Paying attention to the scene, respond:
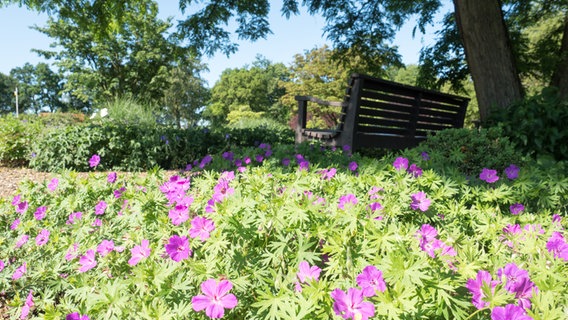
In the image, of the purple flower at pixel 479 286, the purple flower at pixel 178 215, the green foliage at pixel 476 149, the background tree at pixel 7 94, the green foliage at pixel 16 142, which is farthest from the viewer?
the background tree at pixel 7 94

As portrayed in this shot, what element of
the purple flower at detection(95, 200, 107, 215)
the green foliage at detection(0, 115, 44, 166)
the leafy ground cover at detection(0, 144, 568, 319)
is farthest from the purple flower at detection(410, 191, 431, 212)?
the green foliage at detection(0, 115, 44, 166)

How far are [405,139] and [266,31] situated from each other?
13.1 ft

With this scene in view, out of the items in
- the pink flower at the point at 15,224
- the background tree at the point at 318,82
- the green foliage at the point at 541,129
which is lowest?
the pink flower at the point at 15,224

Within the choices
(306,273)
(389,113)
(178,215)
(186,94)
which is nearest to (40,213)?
(178,215)

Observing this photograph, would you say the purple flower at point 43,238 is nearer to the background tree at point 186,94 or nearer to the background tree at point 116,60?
the background tree at point 116,60

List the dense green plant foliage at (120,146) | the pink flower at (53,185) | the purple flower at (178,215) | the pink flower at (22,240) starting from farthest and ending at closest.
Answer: the dense green plant foliage at (120,146), the pink flower at (53,185), the pink flower at (22,240), the purple flower at (178,215)

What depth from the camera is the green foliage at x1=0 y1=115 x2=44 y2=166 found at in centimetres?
661

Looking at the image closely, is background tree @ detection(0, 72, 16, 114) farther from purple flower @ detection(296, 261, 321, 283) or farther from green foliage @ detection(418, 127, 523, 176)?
purple flower @ detection(296, 261, 321, 283)

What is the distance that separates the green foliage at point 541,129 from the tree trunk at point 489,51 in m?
0.70

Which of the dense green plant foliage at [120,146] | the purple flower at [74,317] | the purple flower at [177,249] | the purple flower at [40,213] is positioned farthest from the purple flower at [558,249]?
the dense green plant foliage at [120,146]

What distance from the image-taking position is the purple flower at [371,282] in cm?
87

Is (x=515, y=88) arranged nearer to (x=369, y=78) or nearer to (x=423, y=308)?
(x=369, y=78)

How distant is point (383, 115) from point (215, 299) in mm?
4453

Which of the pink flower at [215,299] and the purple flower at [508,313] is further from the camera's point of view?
the pink flower at [215,299]
